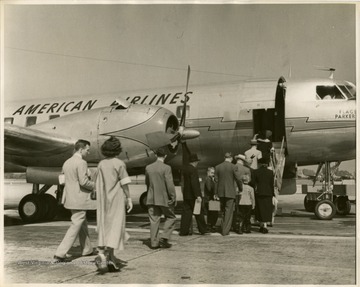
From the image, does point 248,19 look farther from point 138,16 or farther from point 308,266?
point 308,266

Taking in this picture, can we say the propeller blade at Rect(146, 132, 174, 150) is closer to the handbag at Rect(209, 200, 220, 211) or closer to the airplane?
the airplane

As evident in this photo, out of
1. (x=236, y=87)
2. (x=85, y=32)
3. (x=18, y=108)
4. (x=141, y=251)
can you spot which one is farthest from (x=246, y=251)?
(x=18, y=108)

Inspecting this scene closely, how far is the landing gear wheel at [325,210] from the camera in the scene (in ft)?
37.9

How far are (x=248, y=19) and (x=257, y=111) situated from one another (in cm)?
394

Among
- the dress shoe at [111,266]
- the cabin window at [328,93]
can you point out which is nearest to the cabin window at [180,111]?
the cabin window at [328,93]

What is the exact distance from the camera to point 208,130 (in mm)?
12656

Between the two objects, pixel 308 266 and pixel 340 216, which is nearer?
pixel 308 266

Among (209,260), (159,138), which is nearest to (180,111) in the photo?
(159,138)

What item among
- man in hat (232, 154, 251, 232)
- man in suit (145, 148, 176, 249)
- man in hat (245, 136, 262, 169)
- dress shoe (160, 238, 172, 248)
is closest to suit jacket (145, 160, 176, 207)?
man in suit (145, 148, 176, 249)

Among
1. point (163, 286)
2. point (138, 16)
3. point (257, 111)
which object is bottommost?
point (163, 286)

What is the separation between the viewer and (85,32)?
9648 millimetres

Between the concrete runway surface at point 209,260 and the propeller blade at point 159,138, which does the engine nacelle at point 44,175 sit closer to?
the concrete runway surface at point 209,260

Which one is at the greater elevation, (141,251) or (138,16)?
(138,16)

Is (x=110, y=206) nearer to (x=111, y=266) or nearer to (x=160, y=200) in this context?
(x=111, y=266)
